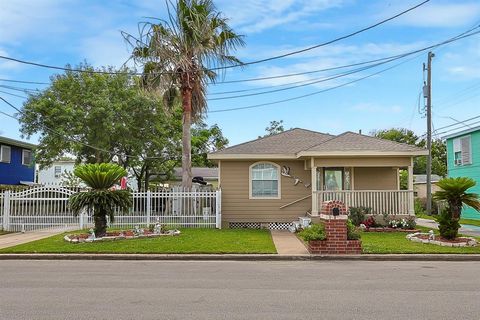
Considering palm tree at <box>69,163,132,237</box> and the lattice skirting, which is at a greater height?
palm tree at <box>69,163,132,237</box>

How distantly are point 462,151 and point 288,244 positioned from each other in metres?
16.8

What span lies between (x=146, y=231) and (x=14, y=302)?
30.9 feet

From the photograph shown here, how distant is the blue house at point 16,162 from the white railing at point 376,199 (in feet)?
75.1

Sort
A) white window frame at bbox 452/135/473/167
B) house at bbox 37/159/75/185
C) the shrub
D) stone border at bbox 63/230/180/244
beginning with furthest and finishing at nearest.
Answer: house at bbox 37/159/75/185, white window frame at bbox 452/135/473/167, the shrub, stone border at bbox 63/230/180/244

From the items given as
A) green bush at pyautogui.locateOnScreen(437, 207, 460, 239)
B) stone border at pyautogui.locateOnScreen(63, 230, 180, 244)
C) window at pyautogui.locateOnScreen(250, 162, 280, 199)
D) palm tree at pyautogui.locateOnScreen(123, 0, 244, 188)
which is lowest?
stone border at pyautogui.locateOnScreen(63, 230, 180, 244)

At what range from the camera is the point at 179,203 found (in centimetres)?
1880

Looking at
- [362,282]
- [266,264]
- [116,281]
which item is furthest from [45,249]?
[362,282]

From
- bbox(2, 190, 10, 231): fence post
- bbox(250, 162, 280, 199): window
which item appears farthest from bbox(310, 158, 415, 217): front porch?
bbox(2, 190, 10, 231): fence post

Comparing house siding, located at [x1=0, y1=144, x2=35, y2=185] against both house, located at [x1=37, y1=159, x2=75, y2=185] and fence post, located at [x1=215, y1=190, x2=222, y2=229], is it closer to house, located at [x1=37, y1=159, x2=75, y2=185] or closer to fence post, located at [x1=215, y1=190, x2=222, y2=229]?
house, located at [x1=37, y1=159, x2=75, y2=185]

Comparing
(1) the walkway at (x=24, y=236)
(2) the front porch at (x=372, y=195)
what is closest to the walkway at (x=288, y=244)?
(2) the front porch at (x=372, y=195)

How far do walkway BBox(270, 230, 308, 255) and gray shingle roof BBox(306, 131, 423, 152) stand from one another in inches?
151

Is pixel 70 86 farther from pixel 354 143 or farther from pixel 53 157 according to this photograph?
pixel 354 143

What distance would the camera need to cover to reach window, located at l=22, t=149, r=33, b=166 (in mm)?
33969

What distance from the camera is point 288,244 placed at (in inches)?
550
